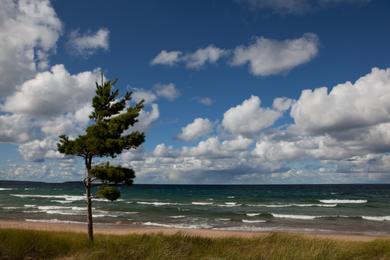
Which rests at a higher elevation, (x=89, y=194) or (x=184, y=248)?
(x=89, y=194)

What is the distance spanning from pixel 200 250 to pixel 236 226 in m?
23.6

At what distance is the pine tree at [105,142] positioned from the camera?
1557 centimetres

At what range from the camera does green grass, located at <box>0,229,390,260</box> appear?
11.3m

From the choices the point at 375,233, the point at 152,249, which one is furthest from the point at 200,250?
the point at 375,233

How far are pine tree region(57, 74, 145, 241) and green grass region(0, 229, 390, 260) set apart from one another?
1895 millimetres

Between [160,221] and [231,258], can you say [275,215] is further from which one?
[231,258]

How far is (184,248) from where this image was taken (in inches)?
520

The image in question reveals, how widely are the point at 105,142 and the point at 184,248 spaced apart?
5101 mm

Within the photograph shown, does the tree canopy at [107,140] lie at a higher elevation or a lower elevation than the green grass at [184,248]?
higher

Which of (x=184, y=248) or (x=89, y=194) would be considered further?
(x=89, y=194)

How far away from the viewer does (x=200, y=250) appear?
13367mm

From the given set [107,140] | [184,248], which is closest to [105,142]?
[107,140]

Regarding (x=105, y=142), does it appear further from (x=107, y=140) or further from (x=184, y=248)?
(x=184, y=248)

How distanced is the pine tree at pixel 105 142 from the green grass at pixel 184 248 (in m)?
1.89
